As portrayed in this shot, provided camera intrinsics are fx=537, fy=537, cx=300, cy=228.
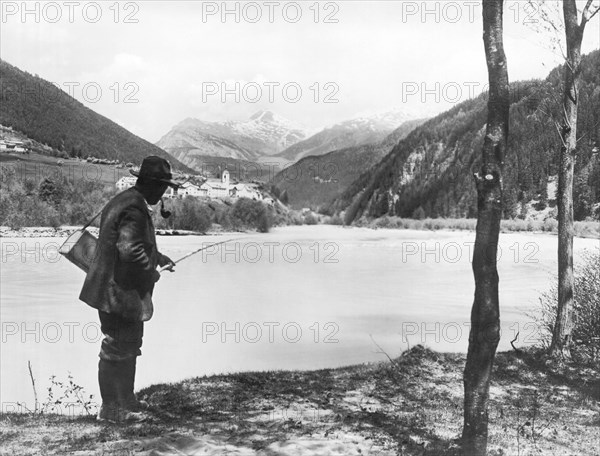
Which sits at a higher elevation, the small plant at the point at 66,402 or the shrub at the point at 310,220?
the shrub at the point at 310,220

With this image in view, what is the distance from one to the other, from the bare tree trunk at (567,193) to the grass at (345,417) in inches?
22.0

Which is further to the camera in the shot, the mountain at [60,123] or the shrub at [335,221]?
the shrub at [335,221]

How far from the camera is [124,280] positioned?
17.5 feet

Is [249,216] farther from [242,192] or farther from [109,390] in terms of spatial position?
[109,390]

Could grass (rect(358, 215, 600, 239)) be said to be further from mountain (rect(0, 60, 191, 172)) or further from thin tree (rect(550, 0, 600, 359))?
mountain (rect(0, 60, 191, 172))

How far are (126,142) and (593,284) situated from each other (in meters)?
135

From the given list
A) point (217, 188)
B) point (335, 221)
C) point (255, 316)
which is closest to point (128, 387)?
point (255, 316)

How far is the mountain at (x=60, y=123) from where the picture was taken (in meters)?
118

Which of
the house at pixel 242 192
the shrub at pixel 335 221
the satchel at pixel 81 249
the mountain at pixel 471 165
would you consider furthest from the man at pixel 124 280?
the shrub at pixel 335 221

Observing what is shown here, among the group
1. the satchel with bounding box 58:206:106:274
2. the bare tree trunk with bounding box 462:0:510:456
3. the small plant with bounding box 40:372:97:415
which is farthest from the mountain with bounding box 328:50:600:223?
the satchel with bounding box 58:206:106:274

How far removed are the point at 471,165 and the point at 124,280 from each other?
106m

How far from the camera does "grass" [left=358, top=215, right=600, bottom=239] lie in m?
46.8

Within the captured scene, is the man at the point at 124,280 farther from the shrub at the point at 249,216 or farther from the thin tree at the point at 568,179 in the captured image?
the shrub at the point at 249,216

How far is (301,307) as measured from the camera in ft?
59.4
